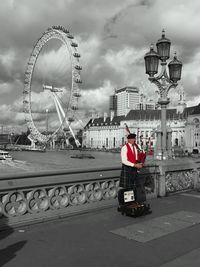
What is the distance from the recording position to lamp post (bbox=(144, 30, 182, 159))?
1354 centimetres

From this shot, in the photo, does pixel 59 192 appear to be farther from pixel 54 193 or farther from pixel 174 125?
pixel 174 125

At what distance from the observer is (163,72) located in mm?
14602

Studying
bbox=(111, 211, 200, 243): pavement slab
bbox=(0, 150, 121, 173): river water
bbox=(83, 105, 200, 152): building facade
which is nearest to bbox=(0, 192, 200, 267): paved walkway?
bbox=(111, 211, 200, 243): pavement slab

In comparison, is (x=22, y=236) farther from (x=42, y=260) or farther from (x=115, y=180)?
(x=115, y=180)

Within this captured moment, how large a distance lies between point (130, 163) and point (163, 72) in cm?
839

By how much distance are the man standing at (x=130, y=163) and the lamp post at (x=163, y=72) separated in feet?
19.3

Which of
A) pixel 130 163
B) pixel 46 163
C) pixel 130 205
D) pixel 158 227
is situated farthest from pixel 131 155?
pixel 46 163

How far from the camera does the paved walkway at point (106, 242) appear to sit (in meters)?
4.54

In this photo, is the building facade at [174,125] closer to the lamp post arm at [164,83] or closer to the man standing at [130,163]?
the lamp post arm at [164,83]

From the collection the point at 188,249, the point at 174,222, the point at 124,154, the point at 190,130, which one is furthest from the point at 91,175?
the point at 190,130

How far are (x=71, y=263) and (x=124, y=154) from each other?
3.08 meters

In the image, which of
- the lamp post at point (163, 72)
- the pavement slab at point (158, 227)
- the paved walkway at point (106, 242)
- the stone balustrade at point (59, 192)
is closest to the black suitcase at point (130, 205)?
the paved walkway at point (106, 242)

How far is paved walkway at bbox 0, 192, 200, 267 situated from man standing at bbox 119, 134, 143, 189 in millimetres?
716

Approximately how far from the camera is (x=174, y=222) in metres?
6.68
